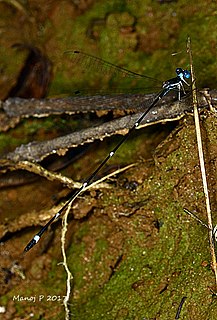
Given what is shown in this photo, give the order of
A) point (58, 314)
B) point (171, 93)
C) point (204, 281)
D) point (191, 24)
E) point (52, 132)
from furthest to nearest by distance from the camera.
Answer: point (52, 132) < point (191, 24) < point (58, 314) < point (171, 93) < point (204, 281)

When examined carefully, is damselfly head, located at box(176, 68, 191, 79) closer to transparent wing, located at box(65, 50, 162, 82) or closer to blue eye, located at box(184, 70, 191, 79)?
blue eye, located at box(184, 70, 191, 79)

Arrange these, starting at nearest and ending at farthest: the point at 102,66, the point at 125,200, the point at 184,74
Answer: the point at 184,74
the point at 125,200
the point at 102,66

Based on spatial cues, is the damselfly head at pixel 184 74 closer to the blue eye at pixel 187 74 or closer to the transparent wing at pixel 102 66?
the blue eye at pixel 187 74

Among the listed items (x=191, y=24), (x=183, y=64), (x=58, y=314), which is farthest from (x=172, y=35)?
(x=58, y=314)

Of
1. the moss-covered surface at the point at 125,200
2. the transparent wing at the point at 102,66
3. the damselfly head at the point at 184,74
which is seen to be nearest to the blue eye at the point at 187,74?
the damselfly head at the point at 184,74

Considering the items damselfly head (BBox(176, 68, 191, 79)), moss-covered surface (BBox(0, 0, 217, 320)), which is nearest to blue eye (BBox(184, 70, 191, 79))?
damselfly head (BBox(176, 68, 191, 79))

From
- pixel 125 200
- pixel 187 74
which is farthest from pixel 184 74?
pixel 125 200

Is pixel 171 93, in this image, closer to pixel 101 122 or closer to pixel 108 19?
pixel 101 122

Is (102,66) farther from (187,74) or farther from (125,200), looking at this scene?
(125,200)
